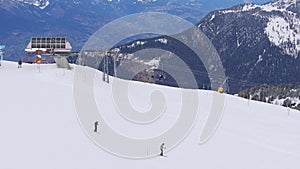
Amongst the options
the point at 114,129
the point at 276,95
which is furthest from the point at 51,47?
the point at 276,95

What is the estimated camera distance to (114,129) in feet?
87.5

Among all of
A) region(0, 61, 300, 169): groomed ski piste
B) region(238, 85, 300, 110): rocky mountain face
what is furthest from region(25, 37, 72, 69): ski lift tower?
region(238, 85, 300, 110): rocky mountain face

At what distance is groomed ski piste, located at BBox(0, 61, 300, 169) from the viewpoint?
20.6 m

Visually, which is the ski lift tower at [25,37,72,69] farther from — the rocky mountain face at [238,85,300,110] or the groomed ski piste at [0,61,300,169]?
the rocky mountain face at [238,85,300,110]

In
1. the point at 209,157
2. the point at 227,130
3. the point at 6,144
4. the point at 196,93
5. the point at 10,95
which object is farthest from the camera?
the point at 196,93

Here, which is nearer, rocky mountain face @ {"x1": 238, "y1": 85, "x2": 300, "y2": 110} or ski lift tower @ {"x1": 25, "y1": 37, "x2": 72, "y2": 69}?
ski lift tower @ {"x1": 25, "y1": 37, "x2": 72, "y2": 69}

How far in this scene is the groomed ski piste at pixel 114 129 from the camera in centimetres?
2058

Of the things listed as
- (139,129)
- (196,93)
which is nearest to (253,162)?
(139,129)

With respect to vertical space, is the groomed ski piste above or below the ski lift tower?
below

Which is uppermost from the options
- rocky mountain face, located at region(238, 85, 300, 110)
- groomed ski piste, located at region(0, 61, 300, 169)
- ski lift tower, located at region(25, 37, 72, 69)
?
ski lift tower, located at region(25, 37, 72, 69)

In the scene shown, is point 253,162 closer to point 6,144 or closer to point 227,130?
point 227,130

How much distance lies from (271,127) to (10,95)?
67.9ft

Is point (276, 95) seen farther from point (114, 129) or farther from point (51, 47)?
point (114, 129)

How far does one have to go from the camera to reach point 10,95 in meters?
31.4
